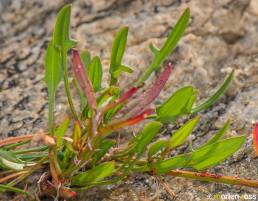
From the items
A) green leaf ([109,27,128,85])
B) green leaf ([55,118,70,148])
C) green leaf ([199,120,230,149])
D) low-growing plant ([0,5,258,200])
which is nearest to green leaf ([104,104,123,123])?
low-growing plant ([0,5,258,200])

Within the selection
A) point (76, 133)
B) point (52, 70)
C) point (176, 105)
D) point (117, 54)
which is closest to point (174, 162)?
point (176, 105)

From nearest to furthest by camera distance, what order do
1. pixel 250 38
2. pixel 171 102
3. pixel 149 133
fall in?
pixel 149 133, pixel 171 102, pixel 250 38

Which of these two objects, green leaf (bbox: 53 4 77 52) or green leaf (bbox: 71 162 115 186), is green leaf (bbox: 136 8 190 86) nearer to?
green leaf (bbox: 53 4 77 52)

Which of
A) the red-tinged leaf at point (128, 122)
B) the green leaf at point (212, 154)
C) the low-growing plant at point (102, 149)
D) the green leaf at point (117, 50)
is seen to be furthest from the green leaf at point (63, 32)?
the green leaf at point (212, 154)

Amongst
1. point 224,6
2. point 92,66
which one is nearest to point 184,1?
point 224,6

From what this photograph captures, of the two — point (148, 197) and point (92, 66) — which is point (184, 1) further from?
point (148, 197)

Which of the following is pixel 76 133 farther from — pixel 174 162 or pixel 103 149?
pixel 174 162

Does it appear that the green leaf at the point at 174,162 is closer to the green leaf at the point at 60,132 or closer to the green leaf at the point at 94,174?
the green leaf at the point at 94,174
